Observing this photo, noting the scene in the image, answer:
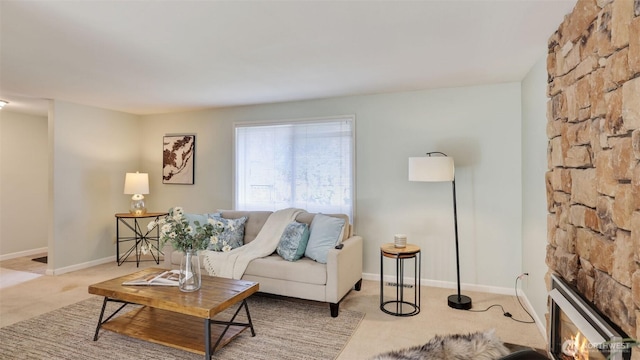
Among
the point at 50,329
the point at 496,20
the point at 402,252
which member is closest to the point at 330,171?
the point at 402,252

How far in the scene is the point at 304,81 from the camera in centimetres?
377

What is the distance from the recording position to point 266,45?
275cm

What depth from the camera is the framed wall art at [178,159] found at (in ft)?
17.9

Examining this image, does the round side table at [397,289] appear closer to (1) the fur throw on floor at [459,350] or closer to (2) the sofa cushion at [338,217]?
(2) the sofa cushion at [338,217]

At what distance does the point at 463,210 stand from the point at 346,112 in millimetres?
1875

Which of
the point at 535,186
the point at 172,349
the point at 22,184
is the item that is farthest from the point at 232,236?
the point at 22,184

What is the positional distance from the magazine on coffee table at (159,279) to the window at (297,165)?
201 cm

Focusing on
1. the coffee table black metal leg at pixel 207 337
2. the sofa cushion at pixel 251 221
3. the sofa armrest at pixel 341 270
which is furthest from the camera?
the sofa cushion at pixel 251 221

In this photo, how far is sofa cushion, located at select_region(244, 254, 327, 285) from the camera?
3.27 m

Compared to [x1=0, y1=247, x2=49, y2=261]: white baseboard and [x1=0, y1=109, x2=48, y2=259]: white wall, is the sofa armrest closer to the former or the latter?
[x1=0, y1=247, x2=49, y2=261]: white baseboard

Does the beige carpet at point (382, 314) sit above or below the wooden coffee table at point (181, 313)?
below

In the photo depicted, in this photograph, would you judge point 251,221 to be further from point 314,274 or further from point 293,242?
point 314,274

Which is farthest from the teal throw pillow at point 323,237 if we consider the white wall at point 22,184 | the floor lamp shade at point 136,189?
the white wall at point 22,184

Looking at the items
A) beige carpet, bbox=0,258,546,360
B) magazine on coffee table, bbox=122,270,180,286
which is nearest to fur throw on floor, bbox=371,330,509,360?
beige carpet, bbox=0,258,546,360
